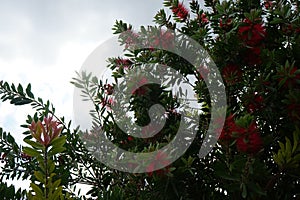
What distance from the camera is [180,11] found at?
380 centimetres

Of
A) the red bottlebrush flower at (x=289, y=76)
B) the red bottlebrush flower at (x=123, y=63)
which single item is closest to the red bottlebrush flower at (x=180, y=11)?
the red bottlebrush flower at (x=123, y=63)

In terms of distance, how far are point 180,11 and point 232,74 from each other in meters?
1.05

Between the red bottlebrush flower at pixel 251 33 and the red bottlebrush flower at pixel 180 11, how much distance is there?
795mm

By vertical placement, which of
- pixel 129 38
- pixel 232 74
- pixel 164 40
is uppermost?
pixel 129 38

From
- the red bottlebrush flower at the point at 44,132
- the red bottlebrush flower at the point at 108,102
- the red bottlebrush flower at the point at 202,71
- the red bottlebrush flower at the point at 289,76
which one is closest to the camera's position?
the red bottlebrush flower at the point at 44,132

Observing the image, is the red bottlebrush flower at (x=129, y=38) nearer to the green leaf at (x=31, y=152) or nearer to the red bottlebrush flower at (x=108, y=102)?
the red bottlebrush flower at (x=108, y=102)

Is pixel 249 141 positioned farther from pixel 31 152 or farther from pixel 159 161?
pixel 31 152

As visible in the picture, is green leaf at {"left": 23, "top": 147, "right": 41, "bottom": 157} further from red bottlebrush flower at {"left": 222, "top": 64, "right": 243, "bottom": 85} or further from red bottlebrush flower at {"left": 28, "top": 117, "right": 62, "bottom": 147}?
red bottlebrush flower at {"left": 222, "top": 64, "right": 243, "bottom": 85}

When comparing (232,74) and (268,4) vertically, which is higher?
(268,4)

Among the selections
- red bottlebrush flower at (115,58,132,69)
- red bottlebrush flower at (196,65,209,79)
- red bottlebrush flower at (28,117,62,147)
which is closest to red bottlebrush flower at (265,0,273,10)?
red bottlebrush flower at (196,65,209,79)

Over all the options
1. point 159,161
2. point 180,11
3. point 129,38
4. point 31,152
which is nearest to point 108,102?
point 129,38

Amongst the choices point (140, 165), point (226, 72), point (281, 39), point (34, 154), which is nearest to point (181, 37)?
point (226, 72)

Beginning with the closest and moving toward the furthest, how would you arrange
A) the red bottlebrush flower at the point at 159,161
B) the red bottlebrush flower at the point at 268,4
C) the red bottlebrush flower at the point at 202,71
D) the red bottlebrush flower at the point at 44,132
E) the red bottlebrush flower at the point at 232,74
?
1. the red bottlebrush flower at the point at 44,132
2. the red bottlebrush flower at the point at 159,161
3. the red bottlebrush flower at the point at 232,74
4. the red bottlebrush flower at the point at 202,71
5. the red bottlebrush flower at the point at 268,4

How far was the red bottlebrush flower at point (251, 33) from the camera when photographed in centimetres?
303
